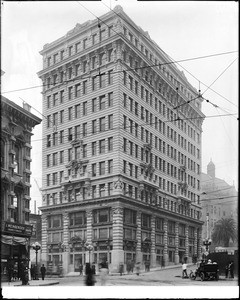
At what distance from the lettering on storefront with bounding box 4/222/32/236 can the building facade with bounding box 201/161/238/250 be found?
108 inches

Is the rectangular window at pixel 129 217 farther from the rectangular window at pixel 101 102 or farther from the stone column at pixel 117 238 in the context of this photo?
the rectangular window at pixel 101 102

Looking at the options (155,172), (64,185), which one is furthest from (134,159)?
(64,185)

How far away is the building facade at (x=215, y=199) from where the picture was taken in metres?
8.31

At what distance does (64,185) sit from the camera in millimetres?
8500

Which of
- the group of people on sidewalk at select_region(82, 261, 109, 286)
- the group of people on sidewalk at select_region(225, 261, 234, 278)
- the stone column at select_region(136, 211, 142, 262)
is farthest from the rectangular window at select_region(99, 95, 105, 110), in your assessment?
the group of people on sidewalk at select_region(225, 261, 234, 278)

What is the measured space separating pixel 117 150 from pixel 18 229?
Answer: 2.04 m

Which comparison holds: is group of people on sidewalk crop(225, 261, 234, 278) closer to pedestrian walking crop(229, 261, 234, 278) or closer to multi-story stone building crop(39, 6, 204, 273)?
pedestrian walking crop(229, 261, 234, 278)

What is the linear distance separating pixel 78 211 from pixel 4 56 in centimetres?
267

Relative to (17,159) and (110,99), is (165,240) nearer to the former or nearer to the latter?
(110,99)

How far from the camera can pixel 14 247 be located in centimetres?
877

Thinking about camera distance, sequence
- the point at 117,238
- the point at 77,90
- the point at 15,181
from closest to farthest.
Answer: the point at 117,238
the point at 77,90
the point at 15,181

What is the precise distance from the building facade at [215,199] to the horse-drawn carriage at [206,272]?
0.98ft

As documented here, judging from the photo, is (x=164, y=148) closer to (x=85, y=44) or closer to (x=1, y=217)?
(x=85, y=44)

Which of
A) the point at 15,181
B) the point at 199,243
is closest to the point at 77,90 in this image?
the point at 15,181
